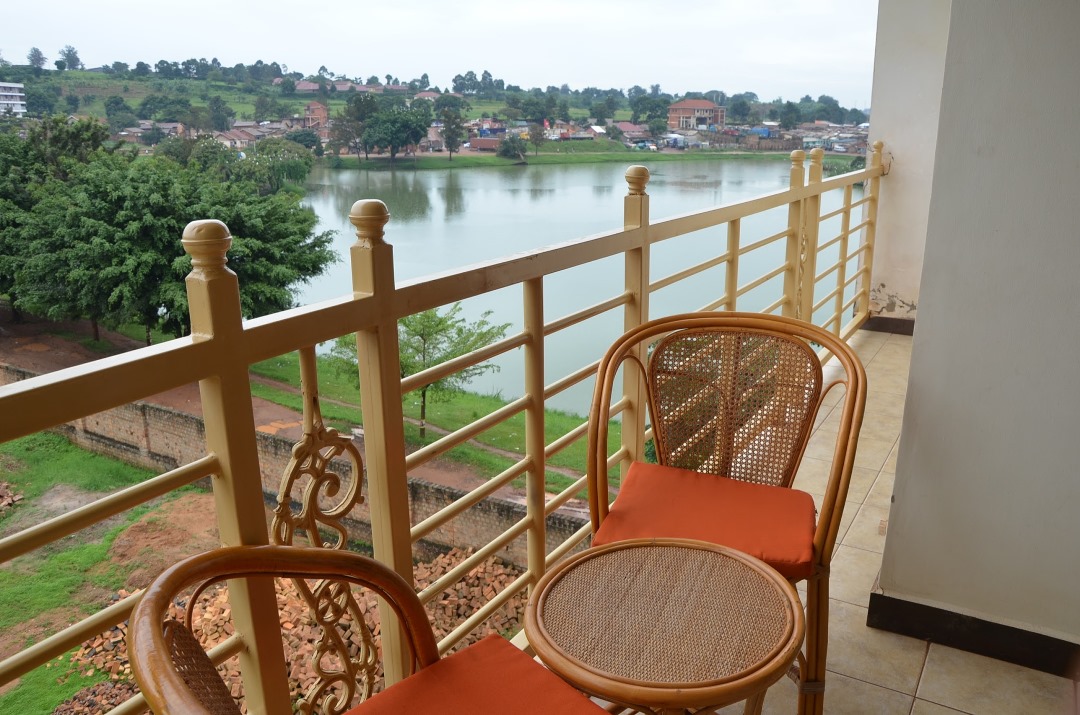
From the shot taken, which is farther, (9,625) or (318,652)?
(9,625)

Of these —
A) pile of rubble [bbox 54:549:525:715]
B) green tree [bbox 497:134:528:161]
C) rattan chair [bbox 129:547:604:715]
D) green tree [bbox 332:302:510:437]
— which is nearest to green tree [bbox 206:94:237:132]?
green tree [bbox 497:134:528:161]

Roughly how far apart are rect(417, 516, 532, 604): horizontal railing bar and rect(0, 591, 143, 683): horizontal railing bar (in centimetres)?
55

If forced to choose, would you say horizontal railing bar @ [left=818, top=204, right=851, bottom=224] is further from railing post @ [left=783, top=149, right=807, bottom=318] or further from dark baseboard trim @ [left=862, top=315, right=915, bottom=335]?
dark baseboard trim @ [left=862, top=315, right=915, bottom=335]

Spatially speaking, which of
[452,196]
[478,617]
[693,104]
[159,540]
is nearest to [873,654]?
[478,617]

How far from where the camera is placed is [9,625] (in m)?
13.3

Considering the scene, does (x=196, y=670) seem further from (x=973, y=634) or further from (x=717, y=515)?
(x=973, y=634)

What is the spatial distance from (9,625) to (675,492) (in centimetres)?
1554

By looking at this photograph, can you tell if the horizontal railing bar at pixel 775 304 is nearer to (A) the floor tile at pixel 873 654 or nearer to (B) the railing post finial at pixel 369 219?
(A) the floor tile at pixel 873 654

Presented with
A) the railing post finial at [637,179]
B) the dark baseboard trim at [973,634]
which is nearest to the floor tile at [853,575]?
the dark baseboard trim at [973,634]

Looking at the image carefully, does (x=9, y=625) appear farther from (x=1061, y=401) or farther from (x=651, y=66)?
(x=651, y=66)

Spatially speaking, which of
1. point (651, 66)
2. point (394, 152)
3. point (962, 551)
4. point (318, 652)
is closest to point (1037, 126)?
point (962, 551)

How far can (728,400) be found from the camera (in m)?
1.66

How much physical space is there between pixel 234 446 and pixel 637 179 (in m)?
1.28

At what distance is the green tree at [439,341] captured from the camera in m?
16.2
